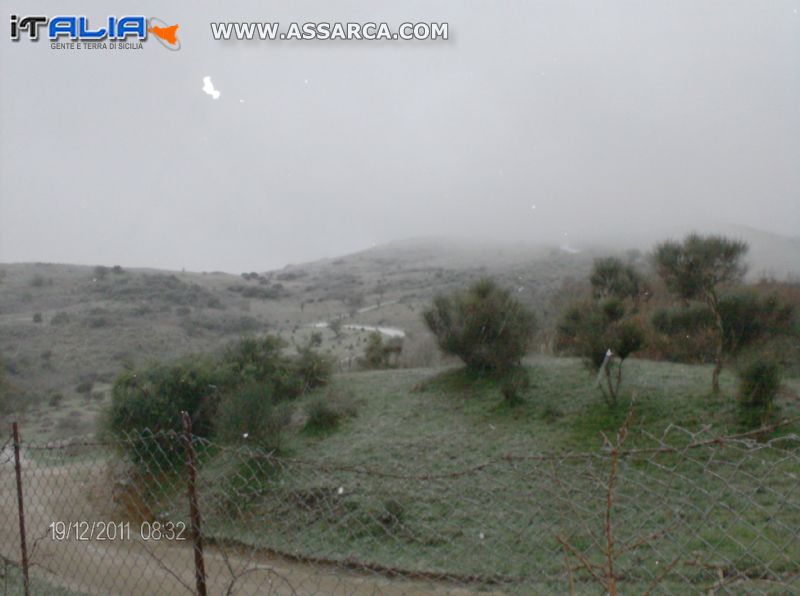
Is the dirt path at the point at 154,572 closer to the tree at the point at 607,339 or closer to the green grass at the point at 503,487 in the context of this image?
the green grass at the point at 503,487

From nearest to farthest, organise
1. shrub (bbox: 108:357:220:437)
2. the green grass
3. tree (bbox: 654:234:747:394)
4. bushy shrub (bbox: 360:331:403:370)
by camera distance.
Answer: the green grass, tree (bbox: 654:234:747:394), shrub (bbox: 108:357:220:437), bushy shrub (bbox: 360:331:403:370)

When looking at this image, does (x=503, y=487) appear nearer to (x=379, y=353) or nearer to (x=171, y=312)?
(x=379, y=353)

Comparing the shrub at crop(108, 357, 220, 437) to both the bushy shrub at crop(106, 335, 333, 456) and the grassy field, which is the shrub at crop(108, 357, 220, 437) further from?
the grassy field

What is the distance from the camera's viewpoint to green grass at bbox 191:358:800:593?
6676 millimetres

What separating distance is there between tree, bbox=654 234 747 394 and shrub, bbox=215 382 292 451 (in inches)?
325

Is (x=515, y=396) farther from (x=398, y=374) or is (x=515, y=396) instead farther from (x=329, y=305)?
(x=329, y=305)

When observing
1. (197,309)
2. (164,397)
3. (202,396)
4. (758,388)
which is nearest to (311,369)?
(202,396)

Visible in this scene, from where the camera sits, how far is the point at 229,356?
1591 centimetres

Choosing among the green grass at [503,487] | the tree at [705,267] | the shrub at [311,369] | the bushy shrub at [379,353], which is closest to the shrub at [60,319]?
the bushy shrub at [379,353]

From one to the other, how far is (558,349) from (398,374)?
4746 millimetres

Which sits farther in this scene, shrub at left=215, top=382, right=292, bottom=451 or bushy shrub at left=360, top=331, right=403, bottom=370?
bushy shrub at left=360, top=331, right=403, bottom=370

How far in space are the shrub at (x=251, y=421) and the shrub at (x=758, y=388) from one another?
799 cm

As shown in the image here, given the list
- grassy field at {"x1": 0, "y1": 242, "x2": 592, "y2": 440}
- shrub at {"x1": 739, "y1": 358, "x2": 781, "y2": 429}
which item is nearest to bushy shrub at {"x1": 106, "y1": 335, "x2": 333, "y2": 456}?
grassy field at {"x1": 0, "y1": 242, "x2": 592, "y2": 440}

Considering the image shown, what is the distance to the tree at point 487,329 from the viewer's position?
15523 millimetres
